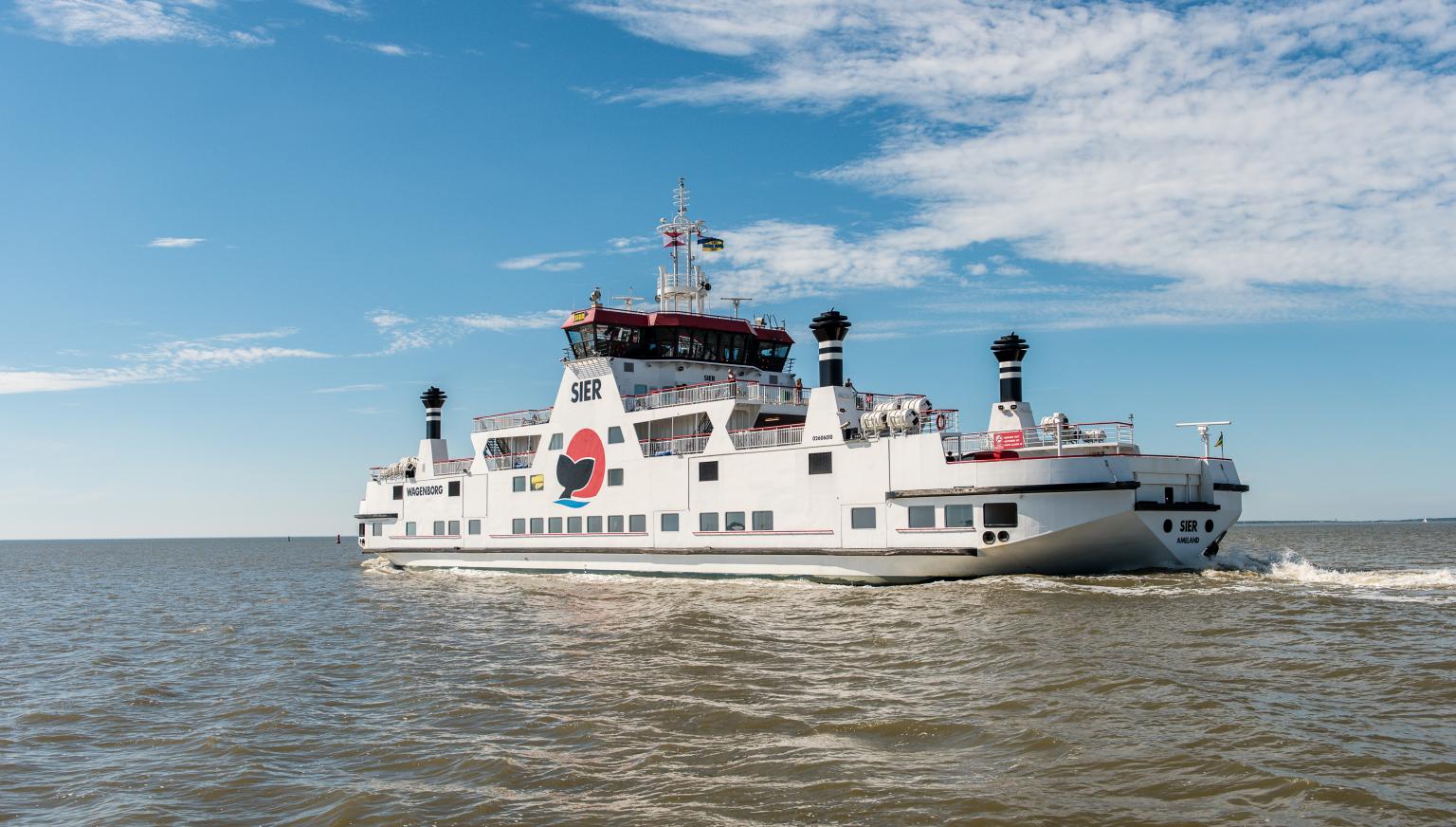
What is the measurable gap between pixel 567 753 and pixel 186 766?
4091mm

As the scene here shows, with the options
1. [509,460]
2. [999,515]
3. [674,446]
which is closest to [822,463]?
[999,515]

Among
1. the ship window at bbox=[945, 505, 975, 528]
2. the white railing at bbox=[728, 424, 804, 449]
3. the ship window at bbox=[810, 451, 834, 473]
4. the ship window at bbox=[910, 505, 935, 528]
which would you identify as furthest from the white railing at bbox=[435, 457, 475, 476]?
the ship window at bbox=[945, 505, 975, 528]

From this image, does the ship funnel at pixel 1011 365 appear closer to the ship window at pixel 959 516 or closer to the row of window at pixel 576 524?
the ship window at pixel 959 516

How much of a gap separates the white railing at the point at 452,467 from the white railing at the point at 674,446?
9479 mm

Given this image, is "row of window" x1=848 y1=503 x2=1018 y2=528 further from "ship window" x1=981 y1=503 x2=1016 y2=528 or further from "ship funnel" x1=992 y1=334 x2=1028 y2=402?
"ship funnel" x1=992 y1=334 x2=1028 y2=402

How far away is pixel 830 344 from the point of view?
86.0 feet

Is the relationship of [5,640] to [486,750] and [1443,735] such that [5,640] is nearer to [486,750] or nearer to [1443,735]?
[486,750]

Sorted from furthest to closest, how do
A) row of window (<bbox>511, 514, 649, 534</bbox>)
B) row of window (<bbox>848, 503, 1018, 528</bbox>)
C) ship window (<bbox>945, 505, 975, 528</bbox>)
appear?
1. row of window (<bbox>511, 514, 649, 534</bbox>)
2. ship window (<bbox>945, 505, 975, 528</bbox>)
3. row of window (<bbox>848, 503, 1018, 528</bbox>)

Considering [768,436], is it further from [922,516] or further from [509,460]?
[509,460]

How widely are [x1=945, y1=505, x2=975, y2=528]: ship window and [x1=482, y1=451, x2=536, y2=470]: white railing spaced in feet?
51.9

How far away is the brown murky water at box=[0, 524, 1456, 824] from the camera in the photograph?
8.70 meters

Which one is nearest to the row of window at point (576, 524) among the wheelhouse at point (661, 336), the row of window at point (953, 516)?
the wheelhouse at point (661, 336)

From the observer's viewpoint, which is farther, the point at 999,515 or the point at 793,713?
the point at 999,515

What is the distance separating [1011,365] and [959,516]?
4975mm
